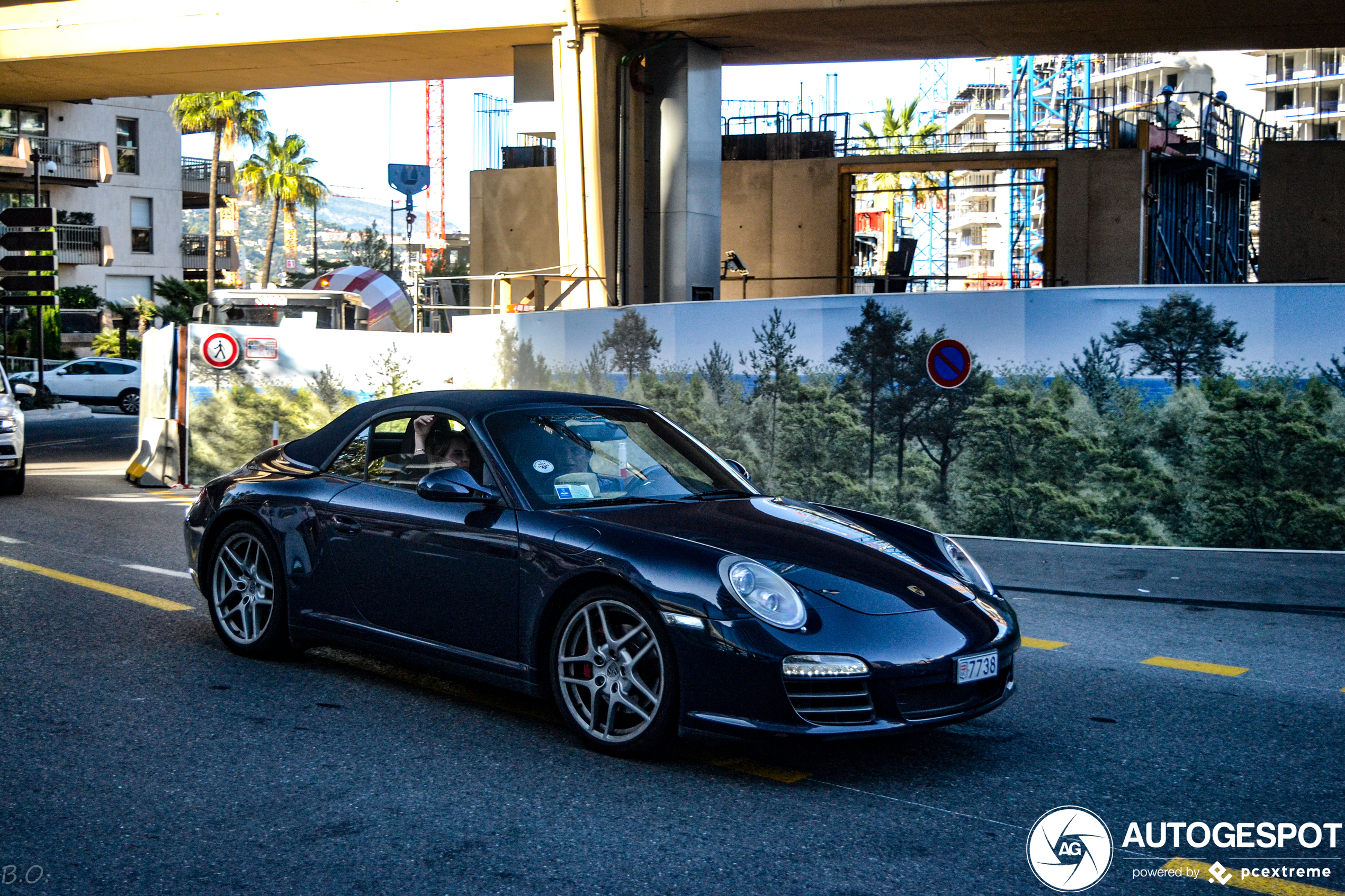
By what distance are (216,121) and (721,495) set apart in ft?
184

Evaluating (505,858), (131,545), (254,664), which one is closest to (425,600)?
(254,664)

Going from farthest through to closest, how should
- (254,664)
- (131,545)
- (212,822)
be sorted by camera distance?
(131,545), (254,664), (212,822)

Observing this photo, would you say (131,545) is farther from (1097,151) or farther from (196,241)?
(196,241)

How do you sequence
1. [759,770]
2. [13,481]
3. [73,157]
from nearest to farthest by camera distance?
[759,770] < [13,481] < [73,157]

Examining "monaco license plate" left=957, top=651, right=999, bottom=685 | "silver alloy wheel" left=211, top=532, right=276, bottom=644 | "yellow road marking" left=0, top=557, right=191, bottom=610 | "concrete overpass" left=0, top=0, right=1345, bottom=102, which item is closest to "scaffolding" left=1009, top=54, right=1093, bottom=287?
"concrete overpass" left=0, top=0, right=1345, bottom=102

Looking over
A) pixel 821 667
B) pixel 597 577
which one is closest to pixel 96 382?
pixel 597 577

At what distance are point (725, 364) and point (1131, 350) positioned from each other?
145 inches

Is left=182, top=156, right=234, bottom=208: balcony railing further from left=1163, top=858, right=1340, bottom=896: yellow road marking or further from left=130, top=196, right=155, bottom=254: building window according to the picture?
left=1163, top=858, right=1340, bottom=896: yellow road marking

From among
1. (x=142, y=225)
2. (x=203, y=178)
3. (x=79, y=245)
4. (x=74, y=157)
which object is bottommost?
(x=79, y=245)

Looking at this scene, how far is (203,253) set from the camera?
5747cm

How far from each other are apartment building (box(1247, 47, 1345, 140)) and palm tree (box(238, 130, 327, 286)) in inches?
3019

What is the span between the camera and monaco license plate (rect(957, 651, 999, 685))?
15.1 ft

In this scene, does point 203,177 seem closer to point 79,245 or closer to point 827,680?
point 79,245

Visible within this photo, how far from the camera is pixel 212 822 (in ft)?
13.6
